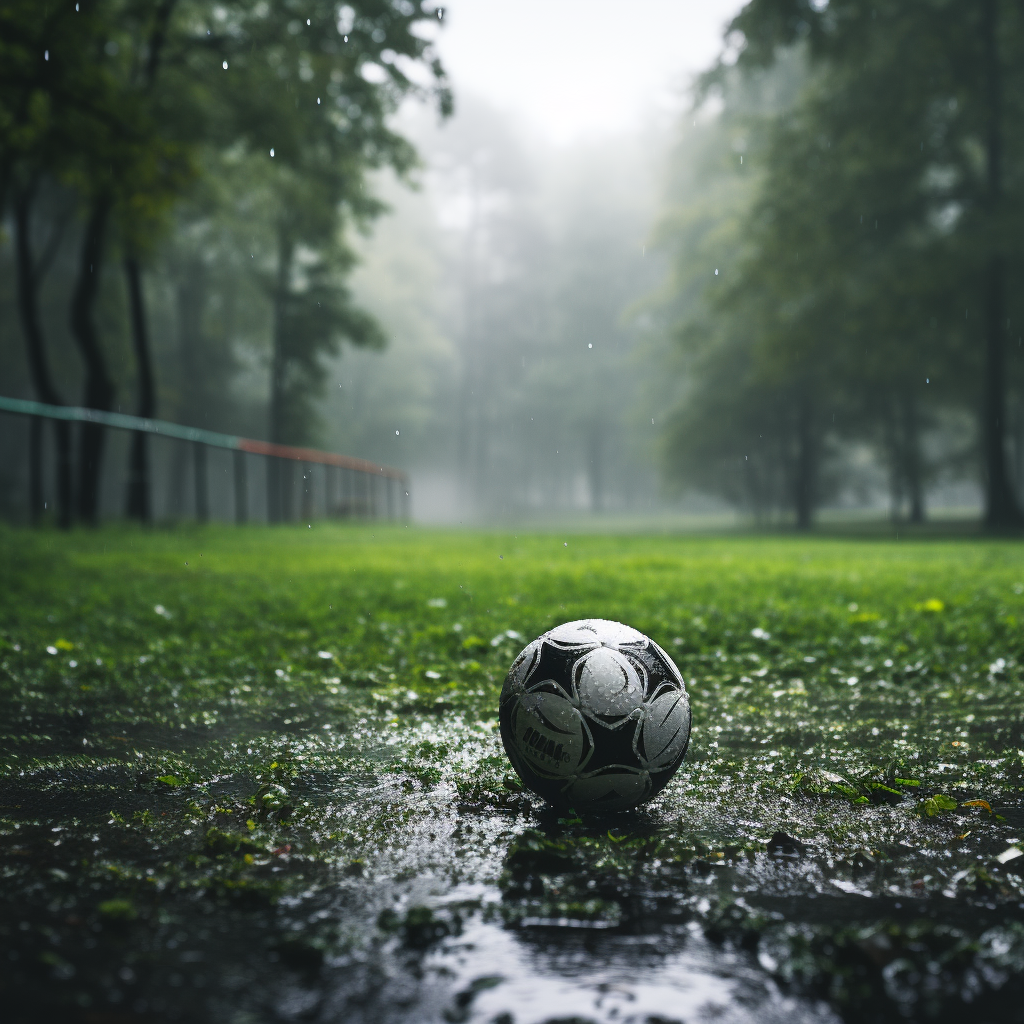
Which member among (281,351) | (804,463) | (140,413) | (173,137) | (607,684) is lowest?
(607,684)

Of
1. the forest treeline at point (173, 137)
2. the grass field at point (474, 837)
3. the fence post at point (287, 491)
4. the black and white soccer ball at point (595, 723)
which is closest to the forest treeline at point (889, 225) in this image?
the forest treeline at point (173, 137)

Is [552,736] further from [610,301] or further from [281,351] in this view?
[610,301]

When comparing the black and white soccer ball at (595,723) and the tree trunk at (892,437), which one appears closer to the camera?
the black and white soccer ball at (595,723)

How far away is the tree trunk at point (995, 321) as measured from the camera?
20969 millimetres

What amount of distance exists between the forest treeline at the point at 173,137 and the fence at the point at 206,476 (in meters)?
0.58

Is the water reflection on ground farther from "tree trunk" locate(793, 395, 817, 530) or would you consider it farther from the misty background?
"tree trunk" locate(793, 395, 817, 530)

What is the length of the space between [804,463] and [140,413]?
755 inches

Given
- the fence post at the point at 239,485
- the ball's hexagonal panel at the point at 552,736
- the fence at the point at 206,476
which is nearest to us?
the ball's hexagonal panel at the point at 552,736

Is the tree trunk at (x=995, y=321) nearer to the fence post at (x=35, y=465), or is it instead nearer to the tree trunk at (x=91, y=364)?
the tree trunk at (x=91, y=364)

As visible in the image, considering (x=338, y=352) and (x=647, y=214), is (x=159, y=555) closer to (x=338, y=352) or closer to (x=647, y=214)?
(x=338, y=352)

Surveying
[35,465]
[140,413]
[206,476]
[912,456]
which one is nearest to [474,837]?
[35,465]

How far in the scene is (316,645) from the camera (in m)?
6.51

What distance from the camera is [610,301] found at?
5572cm

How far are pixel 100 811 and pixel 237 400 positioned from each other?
43.8m
